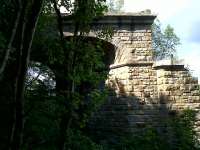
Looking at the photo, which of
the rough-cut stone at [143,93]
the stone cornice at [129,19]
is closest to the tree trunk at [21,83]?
the rough-cut stone at [143,93]

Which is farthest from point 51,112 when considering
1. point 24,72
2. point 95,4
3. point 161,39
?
point 161,39

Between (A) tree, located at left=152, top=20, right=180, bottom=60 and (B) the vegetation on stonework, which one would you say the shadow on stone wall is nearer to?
(B) the vegetation on stonework

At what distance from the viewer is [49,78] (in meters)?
7.49

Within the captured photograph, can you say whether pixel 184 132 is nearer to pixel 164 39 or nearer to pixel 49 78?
pixel 49 78

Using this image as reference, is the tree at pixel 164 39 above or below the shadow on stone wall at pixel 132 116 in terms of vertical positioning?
above

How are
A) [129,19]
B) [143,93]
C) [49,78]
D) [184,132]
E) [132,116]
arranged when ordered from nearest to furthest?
[49,78] < [184,132] < [132,116] < [143,93] < [129,19]

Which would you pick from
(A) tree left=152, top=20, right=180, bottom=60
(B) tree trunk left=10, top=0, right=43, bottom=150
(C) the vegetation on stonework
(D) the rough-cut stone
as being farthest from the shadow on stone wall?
A: (A) tree left=152, top=20, right=180, bottom=60

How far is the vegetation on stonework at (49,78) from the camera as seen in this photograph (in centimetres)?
386

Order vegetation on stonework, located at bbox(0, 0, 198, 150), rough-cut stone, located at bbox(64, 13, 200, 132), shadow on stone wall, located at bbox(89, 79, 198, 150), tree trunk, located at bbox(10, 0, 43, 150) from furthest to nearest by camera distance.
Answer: rough-cut stone, located at bbox(64, 13, 200, 132)
shadow on stone wall, located at bbox(89, 79, 198, 150)
vegetation on stonework, located at bbox(0, 0, 198, 150)
tree trunk, located at bbox(10, 0, 43, 150)

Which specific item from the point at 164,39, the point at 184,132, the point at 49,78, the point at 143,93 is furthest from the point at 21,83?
the point at 164,39

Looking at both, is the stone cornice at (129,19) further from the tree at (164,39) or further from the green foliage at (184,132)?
the tree at (164,39)

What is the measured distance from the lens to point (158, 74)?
36.8 feet

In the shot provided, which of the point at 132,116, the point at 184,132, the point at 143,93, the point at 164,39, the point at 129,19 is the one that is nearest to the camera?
the point at 184,132

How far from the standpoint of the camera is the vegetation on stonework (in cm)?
386
